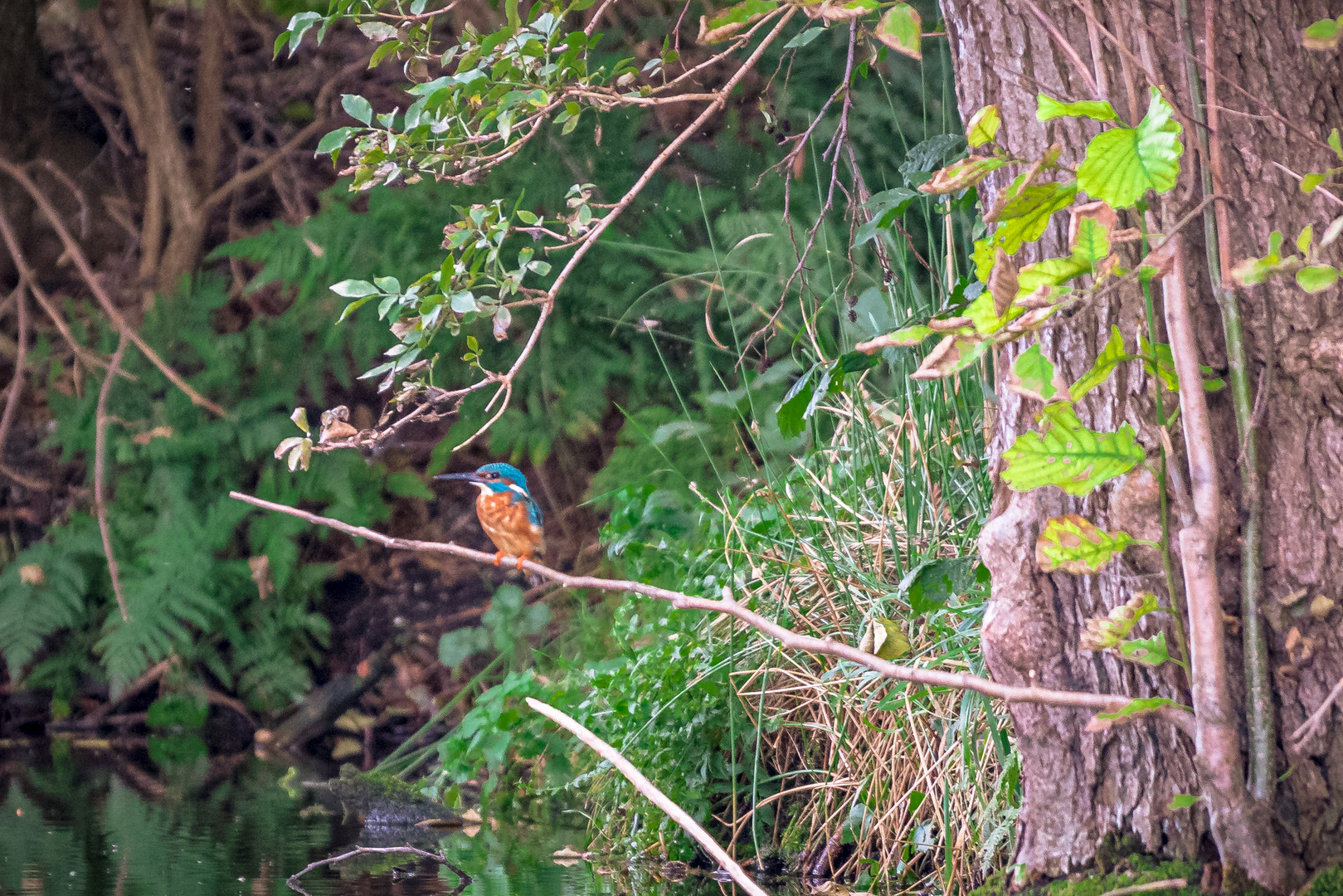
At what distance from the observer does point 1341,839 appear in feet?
3.91

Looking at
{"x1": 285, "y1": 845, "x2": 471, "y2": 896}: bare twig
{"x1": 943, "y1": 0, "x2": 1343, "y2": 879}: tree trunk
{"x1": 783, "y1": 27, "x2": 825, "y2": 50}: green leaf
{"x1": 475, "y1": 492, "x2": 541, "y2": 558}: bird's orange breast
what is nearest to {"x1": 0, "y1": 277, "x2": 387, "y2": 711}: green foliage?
{"x1": 475, "y1": 492, "x2": 541, "y2": 558}: bird's orange breast

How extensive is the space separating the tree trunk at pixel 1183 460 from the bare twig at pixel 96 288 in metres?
3.74

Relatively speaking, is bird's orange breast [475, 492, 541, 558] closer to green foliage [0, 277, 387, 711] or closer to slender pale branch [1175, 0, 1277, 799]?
slender pale branch [1175, 0, 1277, 799]

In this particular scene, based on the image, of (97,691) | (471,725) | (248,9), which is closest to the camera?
(471,725)

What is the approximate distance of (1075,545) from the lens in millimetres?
1194

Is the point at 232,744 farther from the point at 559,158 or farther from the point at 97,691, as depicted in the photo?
the point at 559,158

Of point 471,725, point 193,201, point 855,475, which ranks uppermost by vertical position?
point 193,201

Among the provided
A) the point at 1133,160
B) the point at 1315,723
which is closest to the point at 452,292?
the point at 1133,160

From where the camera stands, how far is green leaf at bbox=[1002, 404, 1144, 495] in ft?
3.65

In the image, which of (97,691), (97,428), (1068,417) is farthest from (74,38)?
(1068,417)

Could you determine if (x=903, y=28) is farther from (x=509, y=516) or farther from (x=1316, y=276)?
(x=509, y=516)

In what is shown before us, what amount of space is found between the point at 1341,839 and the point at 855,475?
1.26 meters

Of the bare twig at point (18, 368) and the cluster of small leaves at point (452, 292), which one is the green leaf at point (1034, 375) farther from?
the bare twig at point (18, 368)

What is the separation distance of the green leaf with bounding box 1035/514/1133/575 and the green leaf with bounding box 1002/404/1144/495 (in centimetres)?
8
